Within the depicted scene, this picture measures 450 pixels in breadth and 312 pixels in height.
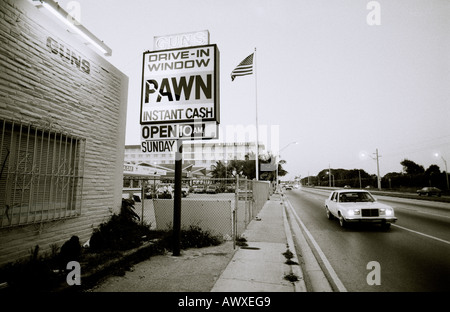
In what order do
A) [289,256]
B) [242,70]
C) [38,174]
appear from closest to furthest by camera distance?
[38,174] < [289,256] < [242,70]

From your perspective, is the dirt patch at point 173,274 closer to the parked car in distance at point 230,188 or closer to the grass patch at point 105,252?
the grass patch at point 105,252

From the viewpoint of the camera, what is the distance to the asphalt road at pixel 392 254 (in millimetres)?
4509

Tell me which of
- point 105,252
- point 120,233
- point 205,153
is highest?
point 205,153

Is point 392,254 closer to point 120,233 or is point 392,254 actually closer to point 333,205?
point 333,205

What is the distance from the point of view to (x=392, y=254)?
20.5 ft

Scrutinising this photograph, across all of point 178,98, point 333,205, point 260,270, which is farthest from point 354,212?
point 178,98

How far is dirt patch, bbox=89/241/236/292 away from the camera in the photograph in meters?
4.14

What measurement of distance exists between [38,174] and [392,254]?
804 cm

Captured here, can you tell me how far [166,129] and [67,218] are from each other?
2816mm

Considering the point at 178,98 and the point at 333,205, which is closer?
the point at 178,98

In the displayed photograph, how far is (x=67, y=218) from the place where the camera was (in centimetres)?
522

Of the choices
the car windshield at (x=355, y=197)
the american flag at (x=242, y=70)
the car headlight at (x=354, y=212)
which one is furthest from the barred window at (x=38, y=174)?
the american flag at (x=242, y=70)
